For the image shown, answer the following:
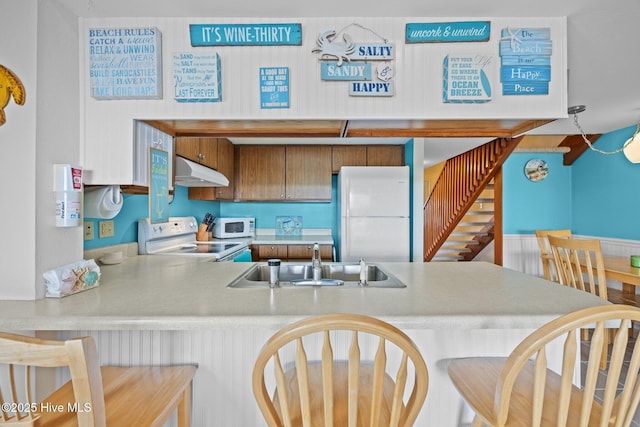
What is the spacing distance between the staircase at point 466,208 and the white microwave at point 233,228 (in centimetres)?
338

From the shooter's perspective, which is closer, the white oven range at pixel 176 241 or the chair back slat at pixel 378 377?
the chair back slat at pixel 378 377

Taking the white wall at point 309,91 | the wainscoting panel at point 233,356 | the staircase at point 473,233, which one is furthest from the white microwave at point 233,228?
the staircase at point 473,233

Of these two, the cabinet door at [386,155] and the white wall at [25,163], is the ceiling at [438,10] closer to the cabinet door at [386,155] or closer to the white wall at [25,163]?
the white wall at [25,163]

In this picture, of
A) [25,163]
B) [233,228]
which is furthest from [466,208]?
[25,163]

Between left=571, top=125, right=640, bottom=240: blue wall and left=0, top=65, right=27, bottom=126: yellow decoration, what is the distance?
5.34 m

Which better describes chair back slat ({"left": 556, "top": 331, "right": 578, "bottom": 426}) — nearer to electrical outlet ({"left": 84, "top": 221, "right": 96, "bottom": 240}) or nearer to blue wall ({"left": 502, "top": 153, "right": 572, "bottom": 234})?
electrical outlet ({"left": 84, "top": 221, "right": 96, "bottom": 240})

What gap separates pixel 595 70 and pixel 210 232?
3659 millimetres

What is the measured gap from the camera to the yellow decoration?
47.3 inches

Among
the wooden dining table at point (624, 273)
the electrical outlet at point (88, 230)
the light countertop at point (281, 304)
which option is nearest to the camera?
the light countertop at point (281, 304)

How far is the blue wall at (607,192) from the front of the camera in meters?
3.84

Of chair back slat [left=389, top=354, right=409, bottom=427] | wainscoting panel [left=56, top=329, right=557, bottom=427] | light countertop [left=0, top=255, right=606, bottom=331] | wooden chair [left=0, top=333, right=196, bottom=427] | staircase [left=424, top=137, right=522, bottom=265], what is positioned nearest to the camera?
wooden chair [left=0, top=333, right=196, bottom=427]

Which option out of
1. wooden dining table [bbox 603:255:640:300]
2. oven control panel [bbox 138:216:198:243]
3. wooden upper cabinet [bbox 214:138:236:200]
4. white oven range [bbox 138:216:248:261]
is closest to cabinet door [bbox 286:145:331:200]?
wooden upper cabinet [bbox 214:138:236:200]

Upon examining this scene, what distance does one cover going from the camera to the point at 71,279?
1307 mm

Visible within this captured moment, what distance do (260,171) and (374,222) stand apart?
5.26 feet
